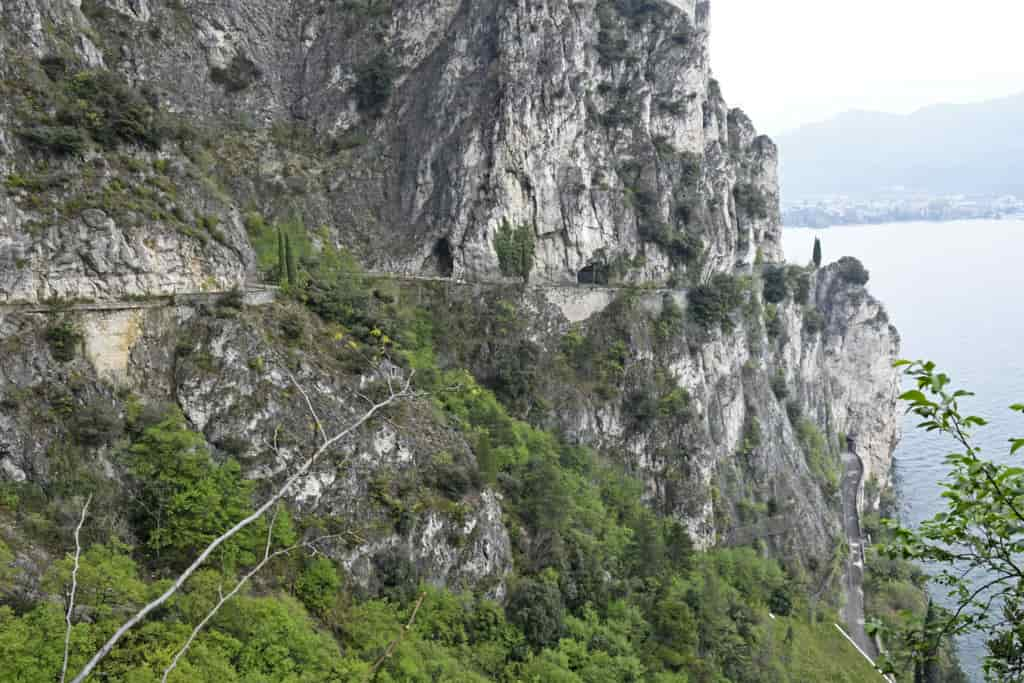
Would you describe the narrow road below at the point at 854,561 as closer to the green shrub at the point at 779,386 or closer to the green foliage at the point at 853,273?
the green shrub at the point at 779,386

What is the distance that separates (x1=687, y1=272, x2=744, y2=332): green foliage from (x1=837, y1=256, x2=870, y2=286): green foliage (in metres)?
30.8

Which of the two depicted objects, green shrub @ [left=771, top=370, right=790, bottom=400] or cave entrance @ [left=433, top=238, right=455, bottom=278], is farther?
green shrub @ [left=771, top=370, right=790, bottom=400]

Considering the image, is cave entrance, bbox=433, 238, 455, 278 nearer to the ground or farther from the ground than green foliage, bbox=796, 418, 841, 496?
farther from the ground

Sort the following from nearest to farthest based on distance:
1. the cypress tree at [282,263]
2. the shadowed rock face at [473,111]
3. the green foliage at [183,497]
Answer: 1. the green foliage at [183,497]
2. the cypress tree at [282,263]
3. the shadowed rock face at [473,111]

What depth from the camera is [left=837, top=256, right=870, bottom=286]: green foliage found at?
69.0 m

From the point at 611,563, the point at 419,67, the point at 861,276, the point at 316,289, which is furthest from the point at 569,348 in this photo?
the point at 861,276

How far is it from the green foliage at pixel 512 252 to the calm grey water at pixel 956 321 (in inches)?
949

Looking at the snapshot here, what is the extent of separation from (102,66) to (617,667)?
35.9m

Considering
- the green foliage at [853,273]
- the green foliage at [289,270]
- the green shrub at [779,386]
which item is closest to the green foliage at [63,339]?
the green foliage at [289,270]

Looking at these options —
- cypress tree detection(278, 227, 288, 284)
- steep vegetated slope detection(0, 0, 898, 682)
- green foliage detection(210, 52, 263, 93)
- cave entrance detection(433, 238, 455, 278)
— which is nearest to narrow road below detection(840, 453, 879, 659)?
steep vegetated slope detection(0, 0, 898, 682)

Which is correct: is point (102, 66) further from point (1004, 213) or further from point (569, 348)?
point (1004, 213)

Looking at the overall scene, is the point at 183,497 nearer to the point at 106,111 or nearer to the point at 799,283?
the point at 106,111

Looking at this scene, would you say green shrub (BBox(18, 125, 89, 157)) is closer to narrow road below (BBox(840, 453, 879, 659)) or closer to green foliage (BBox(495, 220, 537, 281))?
green foliage (BBox(495, 220, 537, 281))

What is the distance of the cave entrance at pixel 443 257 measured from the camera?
4056 cm
